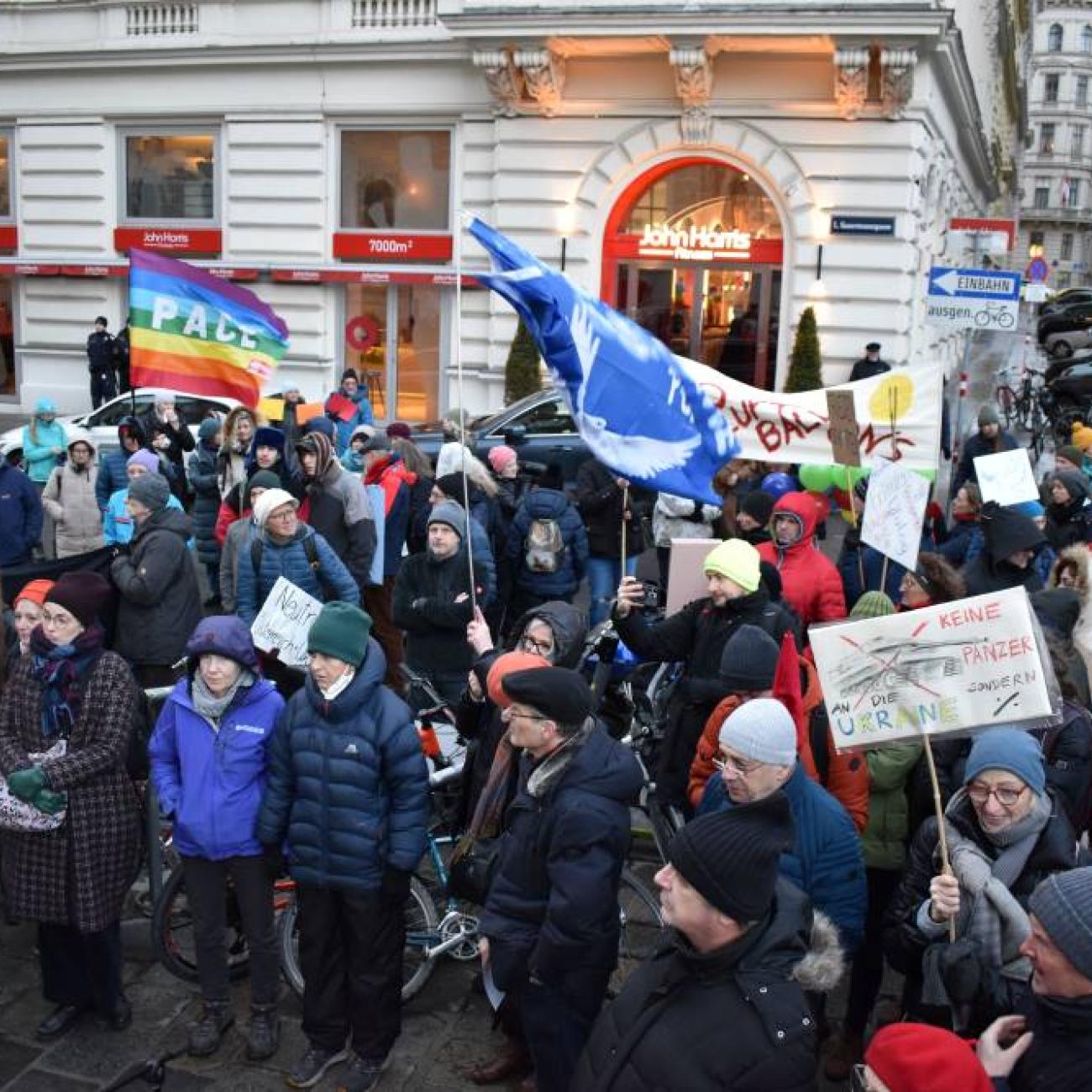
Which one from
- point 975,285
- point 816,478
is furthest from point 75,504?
point 975,285

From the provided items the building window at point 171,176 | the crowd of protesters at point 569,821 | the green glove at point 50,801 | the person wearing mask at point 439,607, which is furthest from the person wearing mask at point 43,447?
the building window at point 171,176

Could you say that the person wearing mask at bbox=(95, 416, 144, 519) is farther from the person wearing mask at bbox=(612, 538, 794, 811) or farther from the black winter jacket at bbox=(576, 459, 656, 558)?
the person wearing mask at bbox=(612, 538, 794, 811)

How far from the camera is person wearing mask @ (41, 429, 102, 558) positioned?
33.0 ft

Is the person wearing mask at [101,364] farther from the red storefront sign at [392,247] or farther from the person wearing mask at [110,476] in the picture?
the person wearing mask at [110,476]

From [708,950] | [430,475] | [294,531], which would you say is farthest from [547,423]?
[708,950]

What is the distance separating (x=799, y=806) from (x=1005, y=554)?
3171 millimetres

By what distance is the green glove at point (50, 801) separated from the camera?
15.3 ft

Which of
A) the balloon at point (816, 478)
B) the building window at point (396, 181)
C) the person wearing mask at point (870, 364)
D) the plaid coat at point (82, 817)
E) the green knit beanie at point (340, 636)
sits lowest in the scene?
the plaid coat at point (82, 817)

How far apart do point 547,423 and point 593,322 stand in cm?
930

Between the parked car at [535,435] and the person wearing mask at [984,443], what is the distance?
4.04 metres

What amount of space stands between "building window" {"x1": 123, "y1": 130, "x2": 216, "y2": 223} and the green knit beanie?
64.2ft

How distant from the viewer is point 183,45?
21.4 metres

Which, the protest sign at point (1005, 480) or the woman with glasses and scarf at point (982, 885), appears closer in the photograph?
the woman with glasses and scarf at point (982, 885)

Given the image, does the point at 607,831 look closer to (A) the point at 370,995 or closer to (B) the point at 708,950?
(B) the point at 708,950
